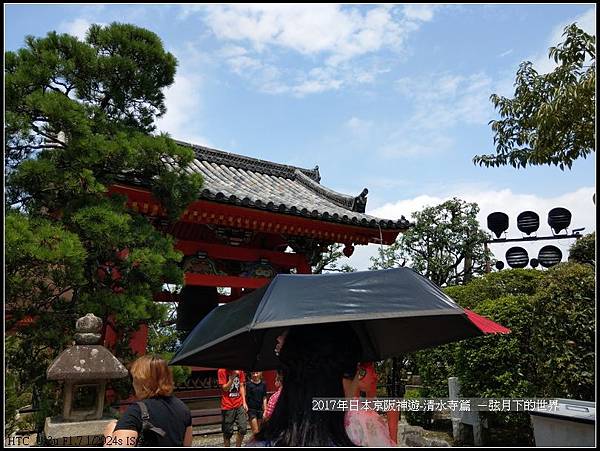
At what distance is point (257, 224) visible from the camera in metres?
7.95

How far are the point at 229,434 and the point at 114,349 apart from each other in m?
2.17

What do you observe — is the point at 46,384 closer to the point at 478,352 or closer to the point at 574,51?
the point at 478,352

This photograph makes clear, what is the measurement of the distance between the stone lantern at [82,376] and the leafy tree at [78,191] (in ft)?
1.06

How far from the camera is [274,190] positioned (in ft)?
33.8

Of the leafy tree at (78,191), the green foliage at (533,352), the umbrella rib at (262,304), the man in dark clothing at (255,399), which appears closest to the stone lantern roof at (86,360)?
the leafy tree at (78,191)

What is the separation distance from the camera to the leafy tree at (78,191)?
4.90m

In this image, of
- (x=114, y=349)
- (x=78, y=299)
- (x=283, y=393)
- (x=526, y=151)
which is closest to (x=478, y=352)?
(x=526, y=151)

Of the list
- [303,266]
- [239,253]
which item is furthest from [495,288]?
[239,253]

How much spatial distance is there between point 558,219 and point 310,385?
49.1ft

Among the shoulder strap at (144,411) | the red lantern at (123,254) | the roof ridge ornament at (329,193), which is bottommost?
the shoulder strap at (144,411)

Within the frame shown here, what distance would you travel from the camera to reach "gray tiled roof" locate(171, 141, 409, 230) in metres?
7.66

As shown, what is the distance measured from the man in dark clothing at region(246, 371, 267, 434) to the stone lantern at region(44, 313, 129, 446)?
2.24 metres

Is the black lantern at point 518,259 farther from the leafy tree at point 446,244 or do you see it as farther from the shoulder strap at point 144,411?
the shoulder strap at point 144,411

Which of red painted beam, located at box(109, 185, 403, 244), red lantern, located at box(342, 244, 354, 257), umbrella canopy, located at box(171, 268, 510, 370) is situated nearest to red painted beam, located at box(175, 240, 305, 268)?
red painted beam, located at box(109, 185, 403, 244)
